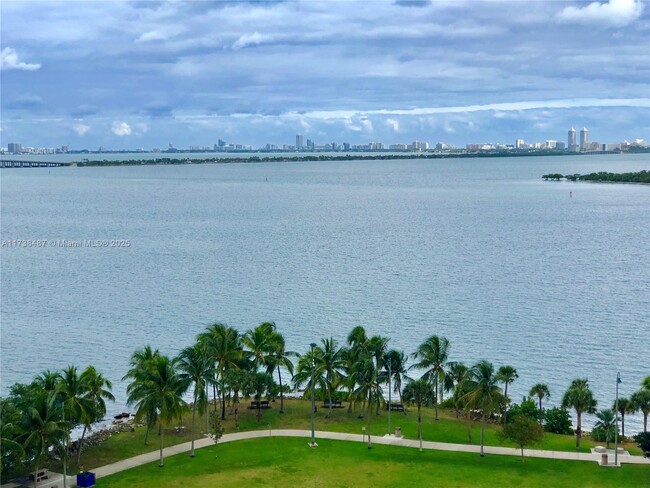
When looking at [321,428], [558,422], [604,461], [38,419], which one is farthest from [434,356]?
[38,419]

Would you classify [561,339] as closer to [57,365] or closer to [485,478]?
[485,478]

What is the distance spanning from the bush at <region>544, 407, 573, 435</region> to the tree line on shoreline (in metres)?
0.08

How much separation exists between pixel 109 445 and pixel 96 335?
34.3 meters

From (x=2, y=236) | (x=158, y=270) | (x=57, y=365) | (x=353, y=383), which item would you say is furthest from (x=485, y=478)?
(x=2, y=236)

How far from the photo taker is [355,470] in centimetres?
4656

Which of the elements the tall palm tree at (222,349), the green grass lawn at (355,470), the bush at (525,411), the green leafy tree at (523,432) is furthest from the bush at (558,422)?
the tall palm tree at (222,349)

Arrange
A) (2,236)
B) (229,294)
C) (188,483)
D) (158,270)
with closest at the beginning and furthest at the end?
(188,483)
(229,294)
(158,270)
(2,236)

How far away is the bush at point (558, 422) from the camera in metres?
56.9

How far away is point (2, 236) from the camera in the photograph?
524 ft

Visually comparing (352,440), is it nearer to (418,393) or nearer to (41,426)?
(418,393)

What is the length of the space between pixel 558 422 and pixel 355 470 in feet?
63.1

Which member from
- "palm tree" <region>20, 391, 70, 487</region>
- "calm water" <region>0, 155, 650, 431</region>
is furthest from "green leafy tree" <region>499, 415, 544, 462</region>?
"palm tree" <region>20, 391, 70, 487</region>

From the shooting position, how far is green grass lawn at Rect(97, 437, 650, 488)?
4447 cm

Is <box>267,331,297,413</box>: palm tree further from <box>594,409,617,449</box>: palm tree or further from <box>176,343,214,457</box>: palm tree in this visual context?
<box>594,409,617,449</box>: palm tree
